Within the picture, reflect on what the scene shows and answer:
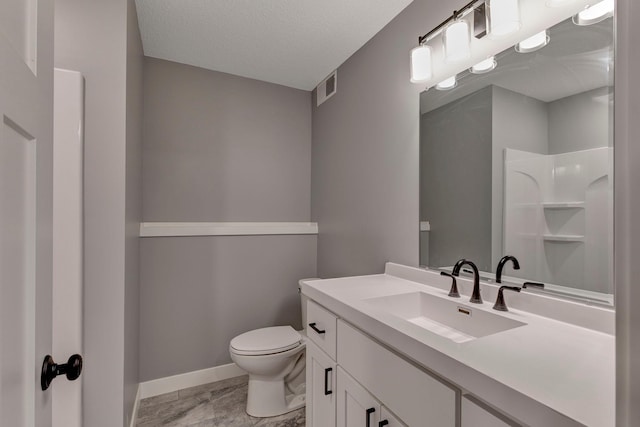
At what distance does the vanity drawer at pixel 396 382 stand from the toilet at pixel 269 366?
2.69 ft

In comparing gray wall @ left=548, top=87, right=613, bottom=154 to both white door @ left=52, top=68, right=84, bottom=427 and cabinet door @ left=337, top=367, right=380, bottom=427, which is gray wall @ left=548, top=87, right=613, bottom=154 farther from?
white door @ left=52, top=68, right=84, bottom=427

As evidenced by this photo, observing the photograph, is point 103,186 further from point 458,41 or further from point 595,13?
point 595,13

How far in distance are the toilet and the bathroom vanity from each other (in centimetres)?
46

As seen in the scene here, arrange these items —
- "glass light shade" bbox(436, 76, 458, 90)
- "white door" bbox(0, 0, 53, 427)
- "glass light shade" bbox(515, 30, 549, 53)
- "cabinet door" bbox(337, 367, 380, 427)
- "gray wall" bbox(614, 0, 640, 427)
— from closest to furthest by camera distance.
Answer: "gray wall" bbox(614, 0, 640, 427), "white door" bbox(0, 0, 53, 427), "cabinet door" bbox(337, 367, 380, 427), "glass light shade" bbox(515, 30, 549, 53), "glass light shade" bbox(436, 76, 458, 90)

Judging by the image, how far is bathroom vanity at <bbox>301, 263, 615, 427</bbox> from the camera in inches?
23.5

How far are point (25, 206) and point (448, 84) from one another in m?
1.61

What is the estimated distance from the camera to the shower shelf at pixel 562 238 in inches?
39.6

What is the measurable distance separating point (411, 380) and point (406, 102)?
1.40 m

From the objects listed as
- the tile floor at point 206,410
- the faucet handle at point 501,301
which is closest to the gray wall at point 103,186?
the tile floor at point 206,410

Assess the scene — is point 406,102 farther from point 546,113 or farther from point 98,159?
point 98,159

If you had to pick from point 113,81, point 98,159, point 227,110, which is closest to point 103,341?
point 98,159

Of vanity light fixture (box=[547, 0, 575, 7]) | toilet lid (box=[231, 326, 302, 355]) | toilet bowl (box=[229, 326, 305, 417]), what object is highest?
vanity light fixture (box=[547, 0, 575, 7])

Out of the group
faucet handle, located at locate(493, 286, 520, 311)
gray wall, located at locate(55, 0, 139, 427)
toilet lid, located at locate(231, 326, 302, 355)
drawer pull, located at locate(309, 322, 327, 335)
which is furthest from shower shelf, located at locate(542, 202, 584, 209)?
gray wall, located at locate(55, 0, 139, 427)

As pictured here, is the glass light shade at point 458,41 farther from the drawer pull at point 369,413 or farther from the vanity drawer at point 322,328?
the drawer pull at point 369,413
